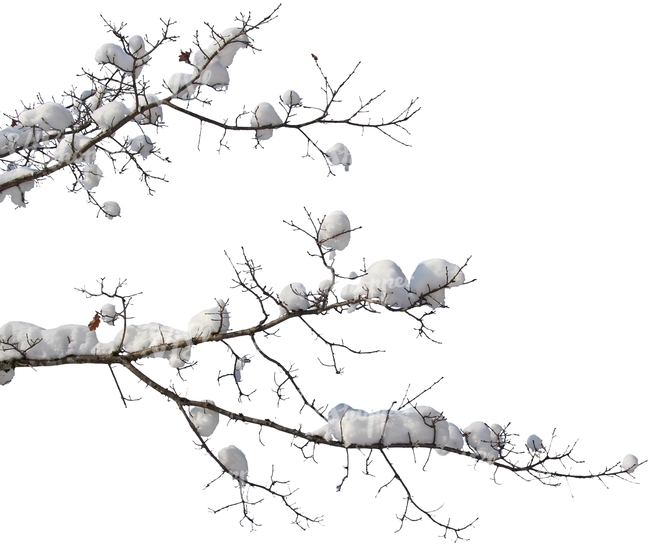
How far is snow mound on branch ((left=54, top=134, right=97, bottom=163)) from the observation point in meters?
7.10

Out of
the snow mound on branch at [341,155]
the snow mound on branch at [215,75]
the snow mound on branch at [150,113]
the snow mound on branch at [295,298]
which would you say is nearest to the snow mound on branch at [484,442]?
the snow mound on branch at [295,298]

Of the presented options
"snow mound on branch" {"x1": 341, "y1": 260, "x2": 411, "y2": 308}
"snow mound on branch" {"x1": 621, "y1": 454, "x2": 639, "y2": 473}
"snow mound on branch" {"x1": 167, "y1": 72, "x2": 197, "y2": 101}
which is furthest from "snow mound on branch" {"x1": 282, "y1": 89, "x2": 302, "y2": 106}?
"snow mound on branch" {"x1": 621, "y1": 454, "x2": 639, "y2": 473}

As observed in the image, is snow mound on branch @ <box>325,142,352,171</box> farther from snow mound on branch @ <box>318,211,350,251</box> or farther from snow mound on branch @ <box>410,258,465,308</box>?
snow mound on branch @ <box>410,258,465,308</box>

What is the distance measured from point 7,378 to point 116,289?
5.74 feet

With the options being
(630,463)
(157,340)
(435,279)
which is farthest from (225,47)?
(630,463)

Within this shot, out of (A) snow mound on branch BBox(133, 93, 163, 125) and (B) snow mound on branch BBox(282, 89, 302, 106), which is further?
(A) snow mound on branch BBox(133, 93, 163, 125)

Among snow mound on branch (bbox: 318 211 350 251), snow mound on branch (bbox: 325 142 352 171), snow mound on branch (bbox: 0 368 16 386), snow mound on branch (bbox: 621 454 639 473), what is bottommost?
snow mound on branch (bbox: 621 454 639 473)

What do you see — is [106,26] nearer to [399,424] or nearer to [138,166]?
[138,166]

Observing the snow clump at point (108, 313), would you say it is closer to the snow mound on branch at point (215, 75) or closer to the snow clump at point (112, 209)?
the snow clump at point (112, 209)

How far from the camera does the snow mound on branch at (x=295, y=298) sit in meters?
5.59

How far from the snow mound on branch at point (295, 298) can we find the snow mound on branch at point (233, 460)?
1517mm

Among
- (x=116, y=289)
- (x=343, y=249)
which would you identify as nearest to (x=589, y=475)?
(x=343, y=249)

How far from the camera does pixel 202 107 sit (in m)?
6.92

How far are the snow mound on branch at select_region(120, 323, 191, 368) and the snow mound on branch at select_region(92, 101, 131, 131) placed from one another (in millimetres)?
2424
